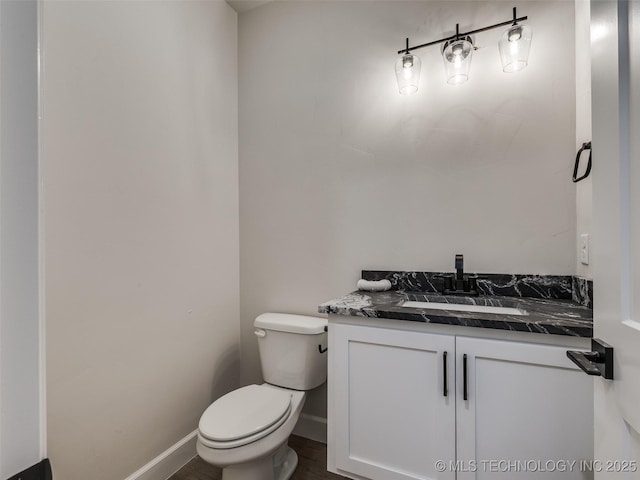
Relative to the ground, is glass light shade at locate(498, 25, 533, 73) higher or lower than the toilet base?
higher

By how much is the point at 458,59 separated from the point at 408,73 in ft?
0.80

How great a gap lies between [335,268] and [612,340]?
136 centimetres

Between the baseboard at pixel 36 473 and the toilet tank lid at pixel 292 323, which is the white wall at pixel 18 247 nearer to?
the baseboard at pixel 36 473

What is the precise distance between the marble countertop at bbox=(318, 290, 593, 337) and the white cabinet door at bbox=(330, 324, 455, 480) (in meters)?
0.08

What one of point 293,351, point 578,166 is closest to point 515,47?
point 578,166

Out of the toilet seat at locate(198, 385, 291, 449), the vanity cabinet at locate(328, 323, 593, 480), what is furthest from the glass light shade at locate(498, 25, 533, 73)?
the toilet seat at locate(198, 385, 291, 449)

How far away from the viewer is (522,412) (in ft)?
3.44

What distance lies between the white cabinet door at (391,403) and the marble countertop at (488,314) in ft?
0.25

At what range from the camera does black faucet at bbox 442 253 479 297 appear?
1.49 m

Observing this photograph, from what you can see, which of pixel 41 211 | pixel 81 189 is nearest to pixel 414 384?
pixel 41 211

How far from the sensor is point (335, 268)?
1.88m

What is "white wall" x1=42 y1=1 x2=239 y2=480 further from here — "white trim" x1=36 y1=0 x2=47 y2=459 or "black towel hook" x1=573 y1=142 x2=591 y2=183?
"black towel hook" x1=573 y1=142 x2=591 y2=183

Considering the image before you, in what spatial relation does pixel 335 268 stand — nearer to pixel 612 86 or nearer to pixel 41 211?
pixel 612 86

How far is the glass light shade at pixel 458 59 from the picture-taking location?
1.49 meters
